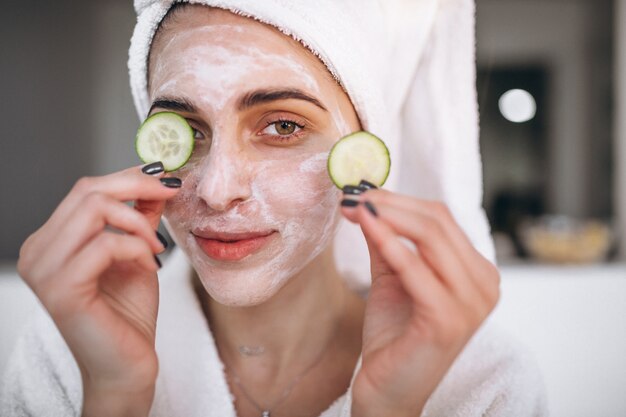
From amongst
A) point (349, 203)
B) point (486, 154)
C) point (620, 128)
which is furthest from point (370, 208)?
point (486, 154)

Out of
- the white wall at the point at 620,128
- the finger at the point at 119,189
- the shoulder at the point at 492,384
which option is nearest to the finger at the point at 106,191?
the finger at the point at 119,189

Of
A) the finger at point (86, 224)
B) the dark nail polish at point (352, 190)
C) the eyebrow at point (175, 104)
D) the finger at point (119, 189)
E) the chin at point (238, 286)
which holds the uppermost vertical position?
the eyebrow at point (175, 104)

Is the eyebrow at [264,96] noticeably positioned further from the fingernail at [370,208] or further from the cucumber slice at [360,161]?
the fingernail at [370,208]

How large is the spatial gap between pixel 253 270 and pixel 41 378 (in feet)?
1.92

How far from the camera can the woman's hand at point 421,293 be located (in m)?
0.70

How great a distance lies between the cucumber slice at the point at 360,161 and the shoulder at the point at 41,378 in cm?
75

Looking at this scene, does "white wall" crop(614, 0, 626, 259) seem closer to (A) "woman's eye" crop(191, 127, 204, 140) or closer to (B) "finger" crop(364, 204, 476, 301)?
(B) "finger" crop(364, 204, 476, 301)

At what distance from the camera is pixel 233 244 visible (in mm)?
896

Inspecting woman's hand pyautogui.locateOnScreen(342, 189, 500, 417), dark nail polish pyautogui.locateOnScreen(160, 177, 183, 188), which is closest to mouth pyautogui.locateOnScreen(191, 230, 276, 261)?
dark nail polish pyautogui.locateOnScreen(160, 177, 183, 188)

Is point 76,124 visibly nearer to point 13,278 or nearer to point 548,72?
point 13,278

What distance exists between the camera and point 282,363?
3.79ft

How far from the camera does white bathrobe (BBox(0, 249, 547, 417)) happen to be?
1.00 meters

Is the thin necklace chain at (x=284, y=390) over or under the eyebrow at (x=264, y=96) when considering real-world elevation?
under

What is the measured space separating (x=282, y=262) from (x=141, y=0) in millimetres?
605
